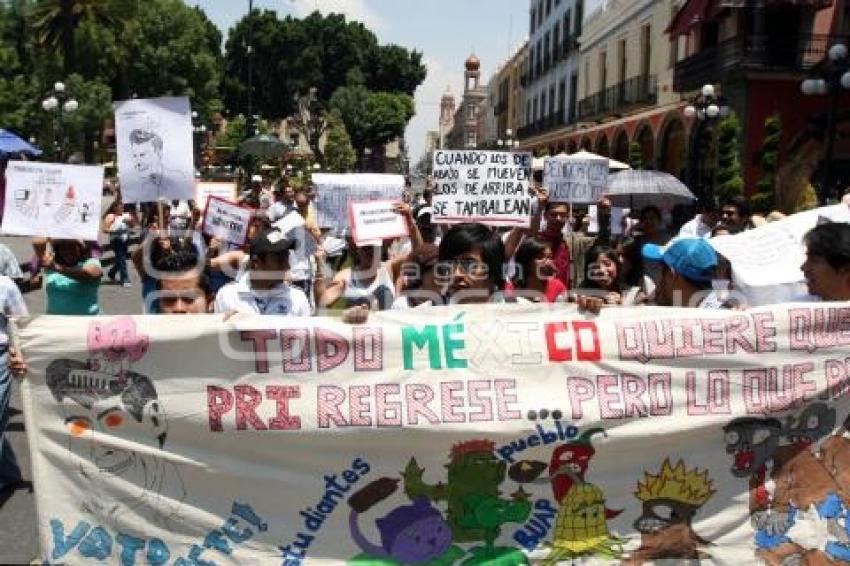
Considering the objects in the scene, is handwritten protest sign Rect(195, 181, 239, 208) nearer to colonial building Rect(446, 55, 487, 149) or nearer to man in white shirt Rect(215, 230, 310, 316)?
man in white shirt Rect(215, 230, 310, 316)

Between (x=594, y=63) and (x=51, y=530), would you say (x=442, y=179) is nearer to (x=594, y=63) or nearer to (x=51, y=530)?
(x=51, y=530)

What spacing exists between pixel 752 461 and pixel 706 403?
0.29 metres

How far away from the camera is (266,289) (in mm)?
4438

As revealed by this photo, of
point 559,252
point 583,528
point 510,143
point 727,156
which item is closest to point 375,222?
point 559,252

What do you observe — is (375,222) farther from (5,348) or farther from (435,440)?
(435,440)

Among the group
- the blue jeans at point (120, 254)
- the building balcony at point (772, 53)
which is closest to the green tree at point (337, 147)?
the building balcony at point (772, 53)

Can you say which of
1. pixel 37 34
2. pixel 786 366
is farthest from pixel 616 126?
pixel 786 366

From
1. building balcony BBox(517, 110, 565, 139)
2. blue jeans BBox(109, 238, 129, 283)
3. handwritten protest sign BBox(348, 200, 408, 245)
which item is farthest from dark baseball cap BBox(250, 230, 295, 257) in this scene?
building balcony BBox(517, 110, 565, 139)

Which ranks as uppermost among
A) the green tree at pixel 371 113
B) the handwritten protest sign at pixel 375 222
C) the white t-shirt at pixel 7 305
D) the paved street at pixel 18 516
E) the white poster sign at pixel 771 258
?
the green tree at pixel 371 113

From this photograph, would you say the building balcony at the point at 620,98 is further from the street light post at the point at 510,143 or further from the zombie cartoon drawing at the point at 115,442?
the zombie cartoon drawing at the point at 115,442

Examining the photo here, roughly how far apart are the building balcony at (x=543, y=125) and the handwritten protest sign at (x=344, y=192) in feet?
128

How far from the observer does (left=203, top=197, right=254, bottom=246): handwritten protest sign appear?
721 cm

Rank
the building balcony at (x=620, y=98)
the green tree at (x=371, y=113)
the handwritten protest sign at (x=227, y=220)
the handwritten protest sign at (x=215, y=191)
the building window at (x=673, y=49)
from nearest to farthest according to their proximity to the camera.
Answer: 1. the handwritten protest sign at (x=227, y=220)
2. the handwritten protest sign at (x=215, y=191)
3. the building window at (x=673, y=49)
4. the building balcony at (x=620, y=98)
5. the green tree at (x=371, y=113)

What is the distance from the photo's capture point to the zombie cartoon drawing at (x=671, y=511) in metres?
3.52
